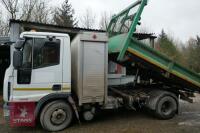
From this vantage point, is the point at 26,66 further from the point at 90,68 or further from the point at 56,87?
the point at 90,68

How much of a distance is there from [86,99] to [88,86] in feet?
1.18

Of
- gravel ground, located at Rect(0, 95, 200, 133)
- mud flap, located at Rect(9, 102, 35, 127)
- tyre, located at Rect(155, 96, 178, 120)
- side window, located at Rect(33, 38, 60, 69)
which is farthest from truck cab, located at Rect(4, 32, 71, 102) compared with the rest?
tyre, located at Rect(155, 96, 178, 120)

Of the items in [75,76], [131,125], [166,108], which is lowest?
[131,125]

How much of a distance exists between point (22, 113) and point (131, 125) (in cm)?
307

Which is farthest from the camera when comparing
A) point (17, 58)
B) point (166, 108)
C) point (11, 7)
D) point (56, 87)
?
point (11, 7)

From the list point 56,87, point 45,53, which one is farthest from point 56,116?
point 45,53

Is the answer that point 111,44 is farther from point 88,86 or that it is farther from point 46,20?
point 46,20

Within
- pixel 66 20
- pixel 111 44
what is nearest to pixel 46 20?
pixel 66 20

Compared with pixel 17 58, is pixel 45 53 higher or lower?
higher

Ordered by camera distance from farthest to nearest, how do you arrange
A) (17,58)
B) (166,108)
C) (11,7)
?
(11,7)
(166,108)
(17,58)

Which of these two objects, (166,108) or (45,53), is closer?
(45,53)

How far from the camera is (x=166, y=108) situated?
303 inches

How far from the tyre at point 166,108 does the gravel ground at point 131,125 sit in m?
0.19

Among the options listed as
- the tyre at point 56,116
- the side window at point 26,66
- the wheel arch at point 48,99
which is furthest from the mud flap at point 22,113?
the side window at point 26,66
